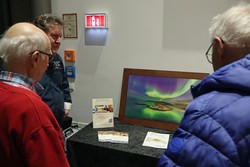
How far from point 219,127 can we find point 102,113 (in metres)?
1.57

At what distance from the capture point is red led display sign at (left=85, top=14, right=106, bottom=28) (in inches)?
88.2

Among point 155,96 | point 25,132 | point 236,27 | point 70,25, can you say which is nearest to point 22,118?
point 25,132

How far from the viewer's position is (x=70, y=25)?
2.40 metres

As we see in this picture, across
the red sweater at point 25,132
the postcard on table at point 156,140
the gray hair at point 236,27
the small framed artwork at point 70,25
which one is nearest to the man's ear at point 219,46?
the gray hair at point 236,27

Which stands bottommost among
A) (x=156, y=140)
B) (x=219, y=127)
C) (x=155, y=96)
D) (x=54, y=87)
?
(x=156, y=140)

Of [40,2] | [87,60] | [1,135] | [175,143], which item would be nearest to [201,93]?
[175,143]

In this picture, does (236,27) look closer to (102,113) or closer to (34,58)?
(34,58)

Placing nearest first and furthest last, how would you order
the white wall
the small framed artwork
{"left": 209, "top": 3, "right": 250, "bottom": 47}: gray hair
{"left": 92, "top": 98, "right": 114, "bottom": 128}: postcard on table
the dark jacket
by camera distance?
1. {"left": 209, "top": 3, "right": 250, "bottom": 47}: gray hair
2. the dark jacket
3. the white wall
4. {"left": 92, "top": 98, "right": 114, "bottom": 128}: postcard on table
5. the small framed artwork

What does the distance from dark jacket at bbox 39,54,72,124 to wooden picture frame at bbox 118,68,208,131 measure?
0.57 metres

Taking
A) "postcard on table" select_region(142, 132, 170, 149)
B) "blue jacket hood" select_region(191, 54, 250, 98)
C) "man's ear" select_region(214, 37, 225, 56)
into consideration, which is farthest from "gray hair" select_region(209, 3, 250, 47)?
"postcard on table" select_region(142, 132, 170, 149)

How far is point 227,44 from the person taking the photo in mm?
826

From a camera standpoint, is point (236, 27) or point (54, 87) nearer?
point (236, 27)

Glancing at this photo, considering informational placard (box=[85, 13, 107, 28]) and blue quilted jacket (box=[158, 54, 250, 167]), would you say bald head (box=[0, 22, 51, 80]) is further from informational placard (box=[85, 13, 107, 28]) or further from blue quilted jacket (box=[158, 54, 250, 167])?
informational placard (box=[85, 13, 107, 28])

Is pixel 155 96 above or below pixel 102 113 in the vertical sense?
above
